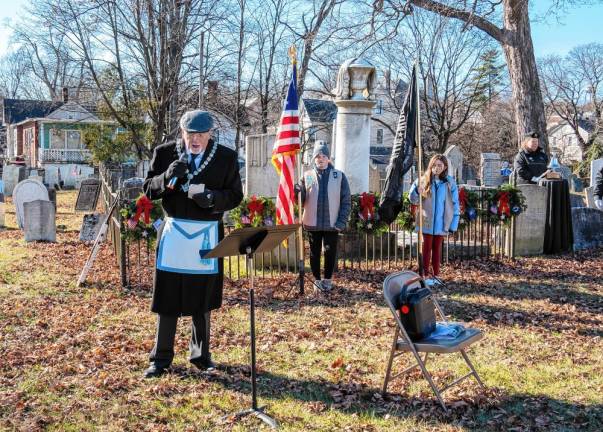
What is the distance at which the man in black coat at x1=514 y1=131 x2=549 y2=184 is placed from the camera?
482 inches

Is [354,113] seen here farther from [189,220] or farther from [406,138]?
[189,220]

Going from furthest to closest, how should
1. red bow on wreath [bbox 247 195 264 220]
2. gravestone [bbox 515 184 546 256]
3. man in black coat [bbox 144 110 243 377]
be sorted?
gravestone [bbox 515 184 546 256], red bow on wreath [bbox 247 195 264 220], man in black coat [bbox 144 110 243 377]

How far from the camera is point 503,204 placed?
10773mm

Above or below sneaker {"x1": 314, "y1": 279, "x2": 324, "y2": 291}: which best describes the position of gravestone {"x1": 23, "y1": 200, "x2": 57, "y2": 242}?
above

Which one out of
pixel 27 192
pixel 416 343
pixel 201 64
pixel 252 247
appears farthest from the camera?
pixel 201 64

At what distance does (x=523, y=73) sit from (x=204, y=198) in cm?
1274

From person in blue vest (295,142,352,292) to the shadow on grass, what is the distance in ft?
11.2

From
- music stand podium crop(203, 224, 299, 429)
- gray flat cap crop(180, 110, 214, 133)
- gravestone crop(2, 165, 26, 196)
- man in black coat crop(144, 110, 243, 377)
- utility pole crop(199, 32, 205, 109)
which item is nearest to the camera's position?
music stand podium crop(203, 224, 299, 429)

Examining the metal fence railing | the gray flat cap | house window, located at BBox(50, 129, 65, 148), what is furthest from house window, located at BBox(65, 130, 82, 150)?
the gray flat cap

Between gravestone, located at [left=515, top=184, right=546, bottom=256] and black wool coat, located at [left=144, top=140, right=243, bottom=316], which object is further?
gravestone, located at [left=515, top=184, right=546, bottom=256]

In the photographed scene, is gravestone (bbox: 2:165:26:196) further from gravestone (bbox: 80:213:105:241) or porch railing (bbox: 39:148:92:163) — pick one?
porch railing (bbox: 39:148:92:163)

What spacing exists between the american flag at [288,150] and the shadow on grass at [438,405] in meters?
3.51

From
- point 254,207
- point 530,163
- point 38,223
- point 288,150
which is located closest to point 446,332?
point 288,150

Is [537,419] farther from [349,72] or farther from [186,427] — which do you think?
[349,72]
